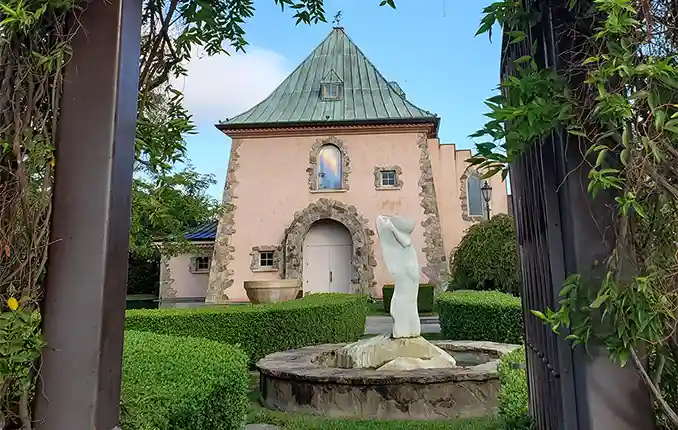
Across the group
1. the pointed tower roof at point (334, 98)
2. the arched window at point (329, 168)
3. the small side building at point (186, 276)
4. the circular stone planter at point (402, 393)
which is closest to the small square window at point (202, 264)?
the small side building at point (186, 276)

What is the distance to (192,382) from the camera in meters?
3.13

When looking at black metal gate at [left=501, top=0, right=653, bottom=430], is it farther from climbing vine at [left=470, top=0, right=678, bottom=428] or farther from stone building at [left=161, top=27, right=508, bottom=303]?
stone building at [left=161, top=27, right=508, bottom=303]

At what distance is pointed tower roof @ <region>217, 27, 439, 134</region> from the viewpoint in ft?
65.8

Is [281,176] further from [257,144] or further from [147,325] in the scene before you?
[147,325]

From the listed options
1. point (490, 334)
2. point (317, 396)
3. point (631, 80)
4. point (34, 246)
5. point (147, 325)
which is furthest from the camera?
point (490, 334)

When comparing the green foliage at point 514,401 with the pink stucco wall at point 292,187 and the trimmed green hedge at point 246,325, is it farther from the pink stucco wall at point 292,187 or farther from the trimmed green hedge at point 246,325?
the pink stucco wall at point 292,187

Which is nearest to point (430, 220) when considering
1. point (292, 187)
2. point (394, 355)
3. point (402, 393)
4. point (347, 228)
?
point (347, 228)

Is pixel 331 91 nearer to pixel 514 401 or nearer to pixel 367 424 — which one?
pixel 367 424

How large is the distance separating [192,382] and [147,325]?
6.28m

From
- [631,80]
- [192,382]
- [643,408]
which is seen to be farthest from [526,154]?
[192,382]

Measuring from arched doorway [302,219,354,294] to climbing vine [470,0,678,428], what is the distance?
18.1 meters

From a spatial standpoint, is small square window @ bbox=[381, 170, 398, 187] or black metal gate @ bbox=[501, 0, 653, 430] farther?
small square window @ bbox=[381, 170, 398, 187]

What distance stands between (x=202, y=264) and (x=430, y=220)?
9.82m

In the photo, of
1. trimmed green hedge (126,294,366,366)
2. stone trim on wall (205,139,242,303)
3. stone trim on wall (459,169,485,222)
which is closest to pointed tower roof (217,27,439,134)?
stone trim on wall (205,139,242,303)
